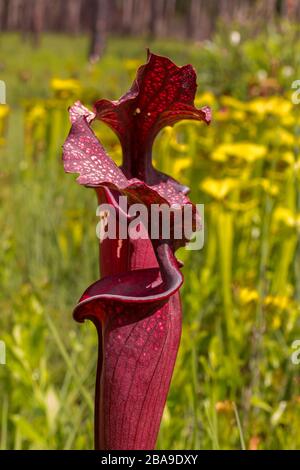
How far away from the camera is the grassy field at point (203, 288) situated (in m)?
1.12

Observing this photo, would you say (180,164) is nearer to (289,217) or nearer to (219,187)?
(219,187)

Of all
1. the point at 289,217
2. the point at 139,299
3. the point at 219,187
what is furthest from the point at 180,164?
the point at 139,299

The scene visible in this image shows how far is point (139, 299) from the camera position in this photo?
519mm

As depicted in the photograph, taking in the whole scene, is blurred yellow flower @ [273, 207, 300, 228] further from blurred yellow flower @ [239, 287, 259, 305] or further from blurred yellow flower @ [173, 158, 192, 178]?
blurred yellow flower @ [173, 158, 192, 178]

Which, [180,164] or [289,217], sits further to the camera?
[180,164]

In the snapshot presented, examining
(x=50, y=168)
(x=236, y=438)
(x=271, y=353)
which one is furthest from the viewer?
(x=50, y=168)

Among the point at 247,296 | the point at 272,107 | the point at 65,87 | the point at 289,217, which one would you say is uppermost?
the point at 65,87

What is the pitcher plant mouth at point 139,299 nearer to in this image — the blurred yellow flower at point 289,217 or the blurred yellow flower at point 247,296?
the blurred yellow flower at point 247,296

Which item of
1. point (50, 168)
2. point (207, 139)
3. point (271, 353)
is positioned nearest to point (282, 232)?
point (271, 353)

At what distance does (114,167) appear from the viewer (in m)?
0.50

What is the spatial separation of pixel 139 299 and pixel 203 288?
109 cm

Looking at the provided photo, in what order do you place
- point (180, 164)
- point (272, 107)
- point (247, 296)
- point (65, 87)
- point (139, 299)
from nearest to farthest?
point (139, 299)
point (247, 296)
point (272, 107)
point (180, 164)
point (65, 87)

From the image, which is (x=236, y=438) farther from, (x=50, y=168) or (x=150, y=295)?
(x=50, y=168)
